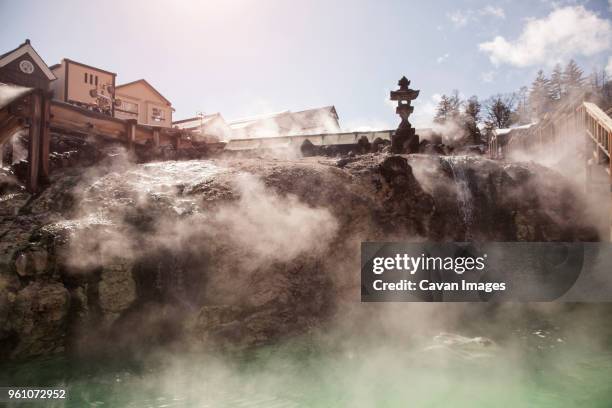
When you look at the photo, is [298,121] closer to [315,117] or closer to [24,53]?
[315,117]

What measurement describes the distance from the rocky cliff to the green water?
0.45 m

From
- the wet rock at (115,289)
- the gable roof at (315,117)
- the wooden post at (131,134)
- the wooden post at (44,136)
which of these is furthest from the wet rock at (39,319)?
the gable roof at (315,117)

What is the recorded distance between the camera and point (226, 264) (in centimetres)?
593

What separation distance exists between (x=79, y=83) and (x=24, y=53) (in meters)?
2.42

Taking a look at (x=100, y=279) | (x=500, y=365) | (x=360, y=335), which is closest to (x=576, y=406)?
(x=500, y=365)

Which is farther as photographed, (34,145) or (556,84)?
(556,84)

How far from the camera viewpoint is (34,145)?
22.0 feet

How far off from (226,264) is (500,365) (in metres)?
3.97

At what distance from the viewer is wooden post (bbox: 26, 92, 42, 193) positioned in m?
6.66

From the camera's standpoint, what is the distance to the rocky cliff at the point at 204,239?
5.22 metres

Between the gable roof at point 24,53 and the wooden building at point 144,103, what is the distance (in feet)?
10.9

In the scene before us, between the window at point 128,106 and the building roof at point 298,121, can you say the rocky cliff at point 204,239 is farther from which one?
the building roof at point 298,121

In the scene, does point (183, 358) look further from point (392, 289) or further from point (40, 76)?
point (40, 76)

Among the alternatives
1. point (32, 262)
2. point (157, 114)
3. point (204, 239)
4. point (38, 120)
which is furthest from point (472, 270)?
point (157, 114)
